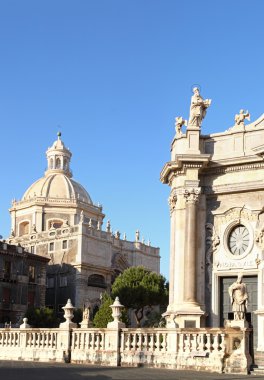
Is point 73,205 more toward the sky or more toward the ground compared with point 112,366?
more toward the sky

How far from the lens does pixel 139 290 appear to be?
59500mm

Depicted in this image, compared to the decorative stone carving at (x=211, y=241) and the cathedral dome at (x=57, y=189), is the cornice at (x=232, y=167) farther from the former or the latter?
the cathedral dome at (x=57, y=189)

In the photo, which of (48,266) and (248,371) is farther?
(48,266)

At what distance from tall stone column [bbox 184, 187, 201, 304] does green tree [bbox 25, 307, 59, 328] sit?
35.8 metres

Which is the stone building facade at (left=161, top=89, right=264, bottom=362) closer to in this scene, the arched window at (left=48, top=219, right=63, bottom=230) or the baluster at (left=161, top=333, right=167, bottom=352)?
the baluster at (left=161, top=333, right=167, bottom=352)

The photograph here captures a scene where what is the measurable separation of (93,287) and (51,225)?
11416mm

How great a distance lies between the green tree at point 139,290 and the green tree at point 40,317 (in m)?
6.38

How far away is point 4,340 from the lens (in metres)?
25.5

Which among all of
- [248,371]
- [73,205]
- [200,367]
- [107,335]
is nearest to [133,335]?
[107,335]

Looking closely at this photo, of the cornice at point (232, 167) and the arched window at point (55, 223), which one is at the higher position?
the arched window at point (55, 223)

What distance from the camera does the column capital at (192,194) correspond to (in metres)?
27.2

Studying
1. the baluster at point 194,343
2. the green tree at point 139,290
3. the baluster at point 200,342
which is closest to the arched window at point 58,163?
the green tree at point 139,290

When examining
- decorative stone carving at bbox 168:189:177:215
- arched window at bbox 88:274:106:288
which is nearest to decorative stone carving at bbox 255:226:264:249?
decorative stone carving at bbox 168:189:177:215

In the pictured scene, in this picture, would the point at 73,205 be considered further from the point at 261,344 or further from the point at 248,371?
the point at 248,371
